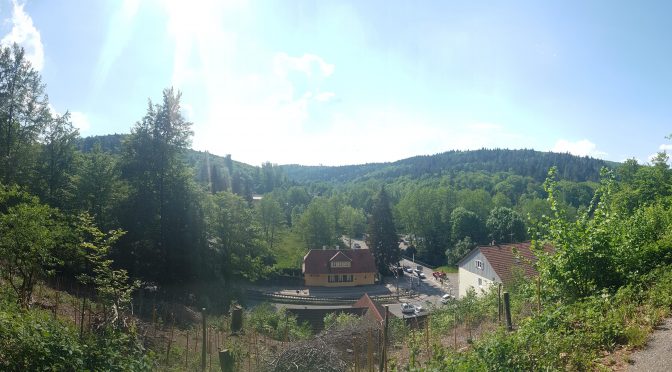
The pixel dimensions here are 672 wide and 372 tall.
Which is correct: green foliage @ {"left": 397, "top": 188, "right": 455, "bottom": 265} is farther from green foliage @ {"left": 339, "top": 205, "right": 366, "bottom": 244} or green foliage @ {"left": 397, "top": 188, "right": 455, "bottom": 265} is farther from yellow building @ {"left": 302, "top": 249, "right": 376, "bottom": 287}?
yellow building @ {"left": 302, "top": 249, "right": 376, "bottom": 287}

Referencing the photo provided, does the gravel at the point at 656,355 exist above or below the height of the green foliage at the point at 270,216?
below

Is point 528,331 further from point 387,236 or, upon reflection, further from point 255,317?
point 387,236

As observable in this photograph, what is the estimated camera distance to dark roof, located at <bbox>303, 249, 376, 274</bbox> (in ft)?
155

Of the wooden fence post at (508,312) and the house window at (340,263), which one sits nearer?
the wooden fence post at (508,312)

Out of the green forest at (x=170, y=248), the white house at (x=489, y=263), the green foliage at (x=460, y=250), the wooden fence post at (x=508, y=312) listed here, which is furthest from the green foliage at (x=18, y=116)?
the green foliage at (x=460, y=250)

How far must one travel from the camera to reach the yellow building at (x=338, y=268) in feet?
155

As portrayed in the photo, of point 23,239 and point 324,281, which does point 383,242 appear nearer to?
point 324,281

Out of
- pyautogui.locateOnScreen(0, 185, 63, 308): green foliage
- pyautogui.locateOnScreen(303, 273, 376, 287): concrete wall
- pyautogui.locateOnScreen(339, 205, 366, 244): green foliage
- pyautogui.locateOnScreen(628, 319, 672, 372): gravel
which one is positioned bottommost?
pyautogui.locateOnScreen(303, 273, 376, 287): concrete wall

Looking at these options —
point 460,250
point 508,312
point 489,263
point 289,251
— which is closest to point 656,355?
point 508,312

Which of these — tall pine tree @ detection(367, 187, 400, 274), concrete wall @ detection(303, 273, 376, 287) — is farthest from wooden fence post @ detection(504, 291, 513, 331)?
tall pine tree @ detection(367, 187, 400, 274)

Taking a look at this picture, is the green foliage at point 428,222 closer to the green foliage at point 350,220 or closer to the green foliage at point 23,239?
the green foliage at point 350,220

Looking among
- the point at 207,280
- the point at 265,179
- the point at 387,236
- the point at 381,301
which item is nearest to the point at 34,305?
the point at 207,280

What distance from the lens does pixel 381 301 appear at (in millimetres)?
37188

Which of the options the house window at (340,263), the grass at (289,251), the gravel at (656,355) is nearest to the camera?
the gravel at (656,355)
